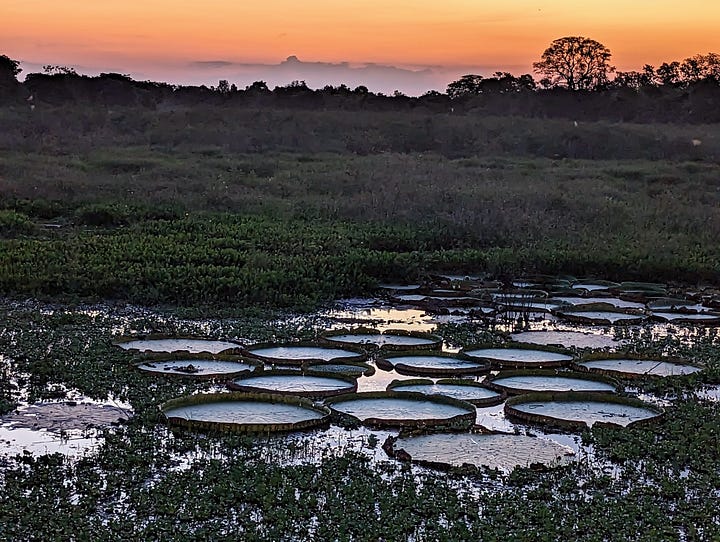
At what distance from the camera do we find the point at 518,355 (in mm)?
9117

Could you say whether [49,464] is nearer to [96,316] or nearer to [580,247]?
[96,316]

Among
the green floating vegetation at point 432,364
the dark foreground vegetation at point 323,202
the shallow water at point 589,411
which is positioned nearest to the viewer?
the shallow water at point 589,411

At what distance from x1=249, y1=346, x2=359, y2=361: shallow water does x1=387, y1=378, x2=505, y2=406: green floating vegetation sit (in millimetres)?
943

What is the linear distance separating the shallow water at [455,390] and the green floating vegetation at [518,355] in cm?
91

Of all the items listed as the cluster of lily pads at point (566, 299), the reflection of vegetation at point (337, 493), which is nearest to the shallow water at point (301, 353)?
the reflection of vegetation at point (337, 493)

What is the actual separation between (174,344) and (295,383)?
1636mm

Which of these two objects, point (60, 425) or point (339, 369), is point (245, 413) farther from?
point (339, 369)

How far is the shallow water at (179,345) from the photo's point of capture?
886 cm

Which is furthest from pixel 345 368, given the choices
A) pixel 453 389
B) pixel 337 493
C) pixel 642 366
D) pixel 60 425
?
pixel 337 493

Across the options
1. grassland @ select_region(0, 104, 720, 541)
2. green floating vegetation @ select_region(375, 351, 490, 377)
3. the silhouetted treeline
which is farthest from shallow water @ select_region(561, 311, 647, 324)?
the silhouetted treeline

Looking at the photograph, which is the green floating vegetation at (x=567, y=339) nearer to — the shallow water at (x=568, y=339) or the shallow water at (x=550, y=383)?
the shallow water at (x=568, y=339)

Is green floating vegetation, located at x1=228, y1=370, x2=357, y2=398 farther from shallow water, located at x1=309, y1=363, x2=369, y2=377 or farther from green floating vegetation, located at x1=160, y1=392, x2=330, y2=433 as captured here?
green floating vegetation, located at x1=160, y1=392, x2=330, y2=433

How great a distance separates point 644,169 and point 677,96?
24.2m

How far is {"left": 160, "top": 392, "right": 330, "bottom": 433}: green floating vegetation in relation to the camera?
6.73 metres
